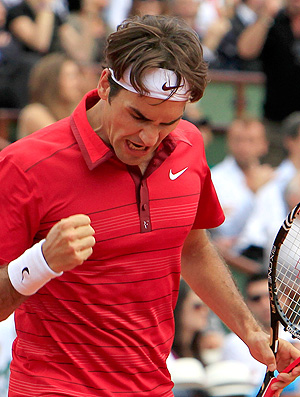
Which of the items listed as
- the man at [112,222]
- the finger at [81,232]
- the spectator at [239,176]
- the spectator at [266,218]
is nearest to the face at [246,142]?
the spectator at [239,176]

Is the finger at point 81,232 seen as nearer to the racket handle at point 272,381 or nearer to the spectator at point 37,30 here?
the racket handle at point 272,381

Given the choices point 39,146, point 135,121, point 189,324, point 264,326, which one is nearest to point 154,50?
point 135,121

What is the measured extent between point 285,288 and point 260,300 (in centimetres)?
264

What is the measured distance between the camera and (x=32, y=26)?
8.39 meters

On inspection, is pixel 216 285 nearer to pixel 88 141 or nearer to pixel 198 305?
pixel 88 141

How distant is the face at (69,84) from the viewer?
20.7ft

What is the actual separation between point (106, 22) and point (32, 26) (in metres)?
1.34

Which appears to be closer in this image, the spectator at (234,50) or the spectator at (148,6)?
the spectator at (148,6)

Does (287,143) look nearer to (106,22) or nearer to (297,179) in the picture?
(297,179)

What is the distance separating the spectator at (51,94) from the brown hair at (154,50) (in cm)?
355

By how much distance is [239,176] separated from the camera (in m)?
7.23

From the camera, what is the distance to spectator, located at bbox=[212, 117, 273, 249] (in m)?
6.98

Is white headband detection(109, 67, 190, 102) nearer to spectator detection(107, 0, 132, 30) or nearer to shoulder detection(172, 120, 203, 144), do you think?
shoulder detection(172, 120, 203, 144)

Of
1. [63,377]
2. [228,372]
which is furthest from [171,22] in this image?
[228,372]
